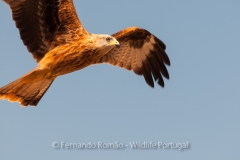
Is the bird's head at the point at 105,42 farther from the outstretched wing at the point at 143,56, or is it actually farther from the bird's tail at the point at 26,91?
the outstretched wing at the point at 143,56

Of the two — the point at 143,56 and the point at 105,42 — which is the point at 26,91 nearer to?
the point at 105,42

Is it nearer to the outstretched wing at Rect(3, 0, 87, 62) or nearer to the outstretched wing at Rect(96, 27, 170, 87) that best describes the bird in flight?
the outstretched wing at Rect(3, 0, 87, 62)

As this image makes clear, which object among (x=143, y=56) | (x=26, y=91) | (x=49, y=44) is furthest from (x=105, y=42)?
(x=143, y=56)

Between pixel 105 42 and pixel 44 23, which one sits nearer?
pixel 105 42

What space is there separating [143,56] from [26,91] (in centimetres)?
360

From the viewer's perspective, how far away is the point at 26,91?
38.8ft

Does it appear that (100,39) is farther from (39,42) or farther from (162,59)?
(162,59)

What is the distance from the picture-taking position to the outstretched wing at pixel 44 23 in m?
11.1

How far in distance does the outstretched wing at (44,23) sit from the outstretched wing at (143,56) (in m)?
2.31

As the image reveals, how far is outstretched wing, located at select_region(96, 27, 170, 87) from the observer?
13633 mm

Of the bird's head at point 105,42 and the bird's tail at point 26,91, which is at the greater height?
the bird's head at point 105,42

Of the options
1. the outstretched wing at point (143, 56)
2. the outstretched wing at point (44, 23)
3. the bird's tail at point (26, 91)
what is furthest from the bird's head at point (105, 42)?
the outstretched wing at point (143, 56)

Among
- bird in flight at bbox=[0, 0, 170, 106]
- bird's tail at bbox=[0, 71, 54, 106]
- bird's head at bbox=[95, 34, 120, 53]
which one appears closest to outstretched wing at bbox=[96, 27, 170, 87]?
bird's tail at bbox=[0, 71, 54, 106]

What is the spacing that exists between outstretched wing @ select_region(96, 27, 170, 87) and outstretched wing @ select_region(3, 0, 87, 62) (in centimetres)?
231
